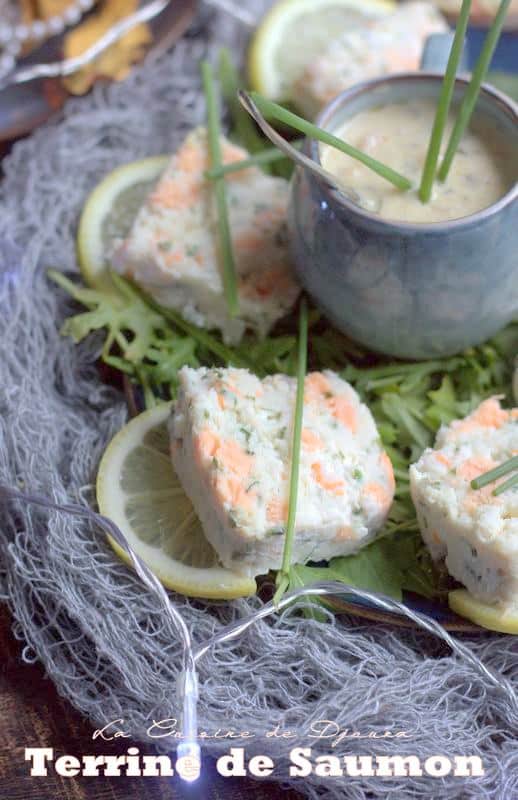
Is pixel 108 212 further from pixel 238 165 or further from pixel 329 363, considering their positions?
pixel 329 363

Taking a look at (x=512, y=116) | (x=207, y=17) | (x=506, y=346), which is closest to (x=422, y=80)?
(x=512, y=116)

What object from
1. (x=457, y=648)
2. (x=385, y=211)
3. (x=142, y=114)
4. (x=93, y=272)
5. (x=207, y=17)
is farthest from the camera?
(x=207, y=17)

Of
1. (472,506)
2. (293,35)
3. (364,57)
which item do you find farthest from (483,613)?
(293,35)

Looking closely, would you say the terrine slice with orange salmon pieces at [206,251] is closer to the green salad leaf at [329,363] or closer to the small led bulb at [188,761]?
the green salad leaf at [329,363]

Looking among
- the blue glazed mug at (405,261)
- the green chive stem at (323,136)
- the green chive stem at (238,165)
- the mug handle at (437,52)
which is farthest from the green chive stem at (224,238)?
the mug handle at (437,52)

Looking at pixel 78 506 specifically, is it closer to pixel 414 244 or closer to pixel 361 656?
pixel 361 656

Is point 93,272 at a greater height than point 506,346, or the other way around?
point 93,272

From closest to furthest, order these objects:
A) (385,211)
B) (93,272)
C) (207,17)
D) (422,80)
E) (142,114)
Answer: (385,211)
(422,80)
(93,272)
(142,114)
(207,17)

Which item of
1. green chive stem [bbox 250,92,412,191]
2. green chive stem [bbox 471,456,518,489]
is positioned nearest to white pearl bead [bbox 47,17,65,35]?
green chive stem [bbox 250,92,412,191]
